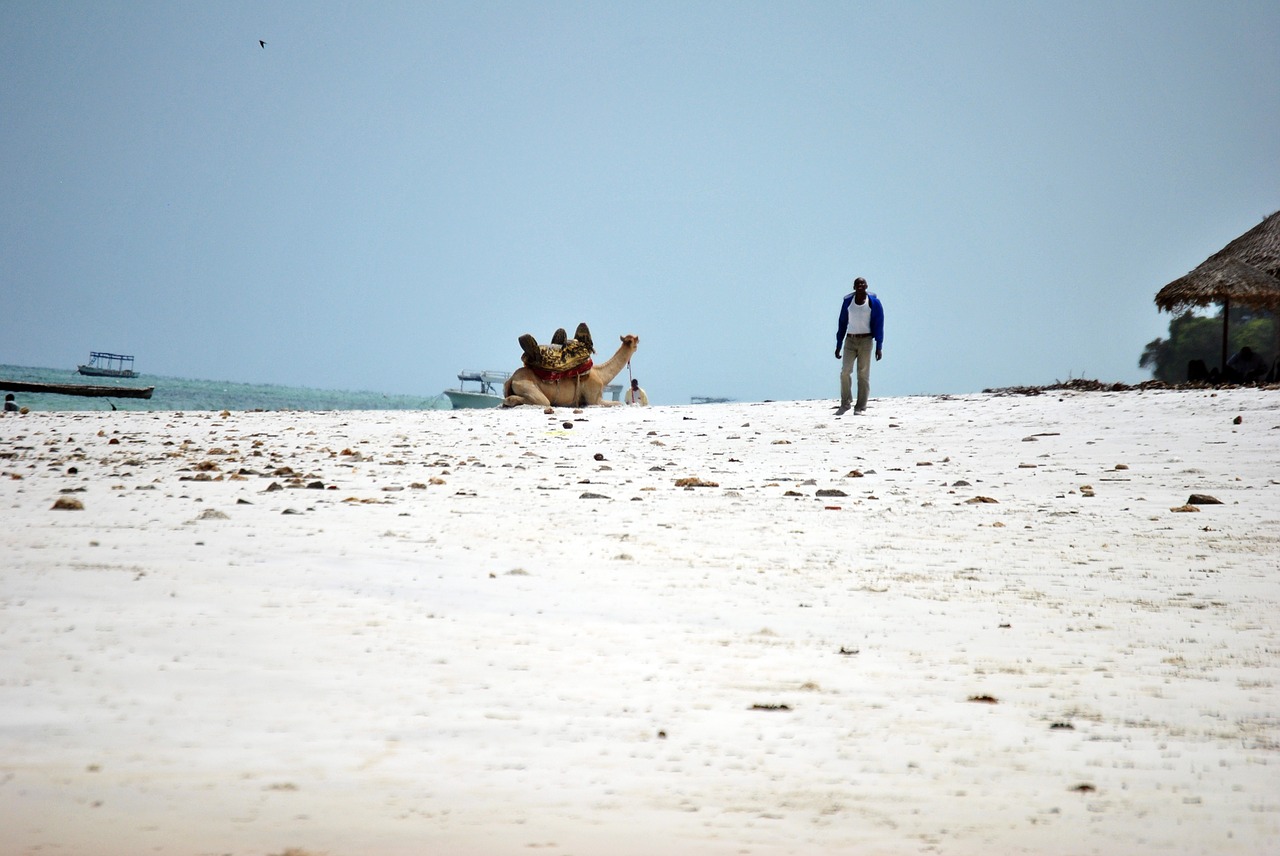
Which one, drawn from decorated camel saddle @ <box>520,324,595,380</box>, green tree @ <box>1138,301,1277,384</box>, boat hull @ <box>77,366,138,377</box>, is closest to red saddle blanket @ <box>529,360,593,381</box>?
decorated camel saddle @ <box>520,324,595,380</box>

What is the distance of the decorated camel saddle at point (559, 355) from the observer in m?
16.8

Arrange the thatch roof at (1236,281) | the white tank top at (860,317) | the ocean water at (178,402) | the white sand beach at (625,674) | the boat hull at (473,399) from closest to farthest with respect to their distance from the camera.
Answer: the white sand beach at (625,674), the white tank top at (860,317), the thatch roof at (1236,281), the boat hull at (473,399), the ocean water at (178,402)

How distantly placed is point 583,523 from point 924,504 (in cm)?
234

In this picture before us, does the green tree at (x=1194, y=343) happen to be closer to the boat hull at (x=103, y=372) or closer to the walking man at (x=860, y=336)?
the walking man at (x=860, y=336)

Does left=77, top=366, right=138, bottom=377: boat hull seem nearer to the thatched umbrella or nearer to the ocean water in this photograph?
the ocean water

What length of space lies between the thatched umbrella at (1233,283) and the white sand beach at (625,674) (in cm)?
1371

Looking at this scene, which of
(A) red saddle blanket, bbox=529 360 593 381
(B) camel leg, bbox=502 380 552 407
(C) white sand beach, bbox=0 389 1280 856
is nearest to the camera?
(C) white sand beach, bbox=0 389 1280 856

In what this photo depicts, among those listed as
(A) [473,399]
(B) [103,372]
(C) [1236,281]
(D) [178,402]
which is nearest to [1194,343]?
(C) [1236,281]

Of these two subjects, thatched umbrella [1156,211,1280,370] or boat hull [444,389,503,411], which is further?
boat hull [444,389,503,411]

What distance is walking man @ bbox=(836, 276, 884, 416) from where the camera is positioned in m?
13.3

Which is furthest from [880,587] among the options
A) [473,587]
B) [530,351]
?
[530,351]

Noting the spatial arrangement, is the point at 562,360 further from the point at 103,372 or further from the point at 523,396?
the point at 103,372

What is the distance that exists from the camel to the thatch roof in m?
10.2

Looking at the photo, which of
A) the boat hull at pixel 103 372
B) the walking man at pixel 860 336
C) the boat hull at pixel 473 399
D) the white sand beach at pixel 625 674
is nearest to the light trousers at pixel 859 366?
the walking man at pixel 860 336
